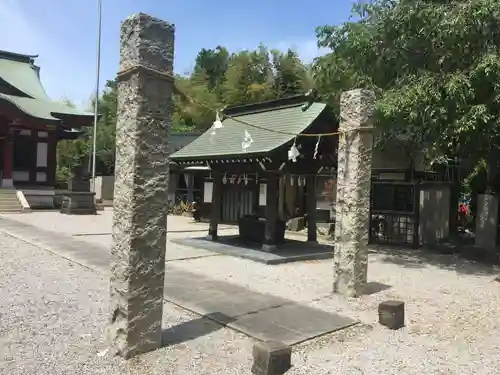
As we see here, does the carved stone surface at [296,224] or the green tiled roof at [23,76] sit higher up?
the green tiled roof at [23,76]

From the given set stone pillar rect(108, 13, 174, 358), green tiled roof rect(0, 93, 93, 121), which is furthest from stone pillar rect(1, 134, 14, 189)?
stone pillar rect(108, 13, 174, 358)

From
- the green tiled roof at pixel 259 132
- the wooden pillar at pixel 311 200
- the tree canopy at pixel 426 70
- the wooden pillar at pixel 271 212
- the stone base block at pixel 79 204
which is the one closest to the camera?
the tree canopy at pixel 426 70

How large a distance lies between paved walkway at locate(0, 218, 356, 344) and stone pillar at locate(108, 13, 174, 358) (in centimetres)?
130

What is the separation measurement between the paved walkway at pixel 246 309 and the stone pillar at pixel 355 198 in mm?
1080

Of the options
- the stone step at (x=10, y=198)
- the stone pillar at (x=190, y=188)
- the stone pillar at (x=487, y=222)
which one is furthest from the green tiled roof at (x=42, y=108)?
the stone pillar at (x=487, y=222)

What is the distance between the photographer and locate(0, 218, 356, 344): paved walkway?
4.98 meters

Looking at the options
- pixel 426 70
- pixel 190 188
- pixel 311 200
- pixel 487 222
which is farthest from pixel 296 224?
pixel 426 70

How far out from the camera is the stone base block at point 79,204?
752 inches

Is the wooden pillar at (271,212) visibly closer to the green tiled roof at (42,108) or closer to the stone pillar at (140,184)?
the stone pillar at (140,184)

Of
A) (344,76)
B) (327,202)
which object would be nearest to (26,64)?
(327,202)

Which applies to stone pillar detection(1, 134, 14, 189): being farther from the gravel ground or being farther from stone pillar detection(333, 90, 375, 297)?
stone pillar detection(333, 90, 375, 297)

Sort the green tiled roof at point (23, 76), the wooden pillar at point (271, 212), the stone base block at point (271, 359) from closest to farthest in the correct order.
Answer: the stone base block at point (271, 359) < the wooden pillar at point (271, 212) < the green tiled roof at point (23, 76)

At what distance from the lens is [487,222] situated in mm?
10836

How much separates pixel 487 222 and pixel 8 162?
68.4ft
